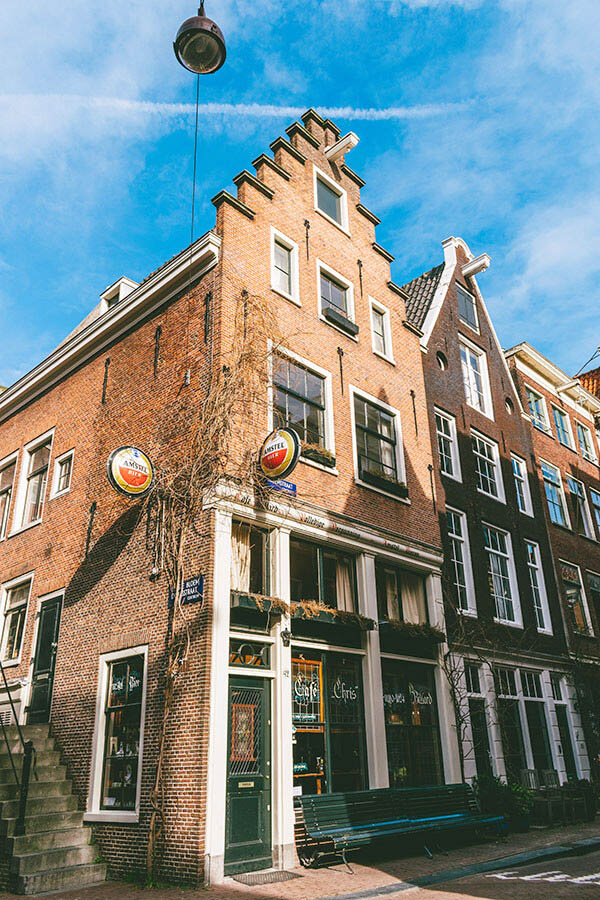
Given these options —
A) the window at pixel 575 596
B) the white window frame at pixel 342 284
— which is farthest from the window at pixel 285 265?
the window at pixel 575 596

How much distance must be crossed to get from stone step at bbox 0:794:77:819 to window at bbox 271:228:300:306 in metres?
9.97

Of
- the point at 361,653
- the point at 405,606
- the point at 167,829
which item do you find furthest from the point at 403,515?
the point at 167,829

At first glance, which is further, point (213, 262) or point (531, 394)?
point (531, 394)

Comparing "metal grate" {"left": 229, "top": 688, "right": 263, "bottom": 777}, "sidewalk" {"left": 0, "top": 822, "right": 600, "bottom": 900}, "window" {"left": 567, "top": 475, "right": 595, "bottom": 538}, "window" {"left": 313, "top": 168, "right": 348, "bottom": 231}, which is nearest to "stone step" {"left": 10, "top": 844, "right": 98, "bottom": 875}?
"sidewalk" {"left": 0, "top": 822, "right": 600, "bottom": 900}

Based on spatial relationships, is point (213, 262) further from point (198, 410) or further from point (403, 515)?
point (403, 515)

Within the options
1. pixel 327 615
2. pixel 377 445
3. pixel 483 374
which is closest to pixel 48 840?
pixel 327 615

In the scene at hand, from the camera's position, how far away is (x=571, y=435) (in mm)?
27000

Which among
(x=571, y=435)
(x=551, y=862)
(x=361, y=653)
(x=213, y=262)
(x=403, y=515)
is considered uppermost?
(x=571, y=435)

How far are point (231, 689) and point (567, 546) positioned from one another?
54.0 feet

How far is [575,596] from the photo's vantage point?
920 inches

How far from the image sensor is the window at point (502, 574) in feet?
62.4

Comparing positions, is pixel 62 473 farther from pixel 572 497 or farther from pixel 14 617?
pixel 572 497

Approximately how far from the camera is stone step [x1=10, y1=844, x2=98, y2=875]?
9625 millimetres

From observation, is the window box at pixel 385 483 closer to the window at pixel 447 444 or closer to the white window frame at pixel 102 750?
the window at pixel 447 444
